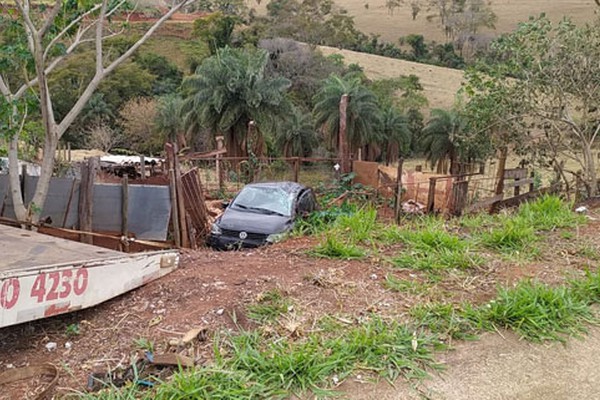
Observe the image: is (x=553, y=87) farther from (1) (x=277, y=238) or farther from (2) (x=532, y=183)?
(1) (x=277, y=238)

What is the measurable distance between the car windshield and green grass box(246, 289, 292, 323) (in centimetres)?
569

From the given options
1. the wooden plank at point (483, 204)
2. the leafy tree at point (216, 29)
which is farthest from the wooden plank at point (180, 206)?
the leafy tree at point (216, 29)

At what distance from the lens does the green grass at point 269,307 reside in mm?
3729

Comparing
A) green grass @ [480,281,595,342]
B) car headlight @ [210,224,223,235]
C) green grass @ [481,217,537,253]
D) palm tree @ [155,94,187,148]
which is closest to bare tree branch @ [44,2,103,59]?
car headlight @ [210,224,223,235]

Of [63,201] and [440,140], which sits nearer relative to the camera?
[63,201]

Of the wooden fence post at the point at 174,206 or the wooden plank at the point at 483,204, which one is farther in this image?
the wooden plank at the point at 483,204

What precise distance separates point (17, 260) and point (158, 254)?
1.04 metres

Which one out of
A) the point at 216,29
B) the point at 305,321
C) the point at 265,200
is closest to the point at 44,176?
the point at 305,321

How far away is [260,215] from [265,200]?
53 centimetres

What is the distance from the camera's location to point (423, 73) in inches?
2211

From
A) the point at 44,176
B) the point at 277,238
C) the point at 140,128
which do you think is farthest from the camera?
the point at 140,128

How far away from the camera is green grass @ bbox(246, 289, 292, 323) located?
3729mm

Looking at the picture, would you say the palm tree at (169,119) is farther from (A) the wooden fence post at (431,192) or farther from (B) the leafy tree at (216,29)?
(A) the wooden fence post at (431,192)

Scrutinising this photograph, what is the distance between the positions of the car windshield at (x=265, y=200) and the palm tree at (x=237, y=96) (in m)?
12.3
